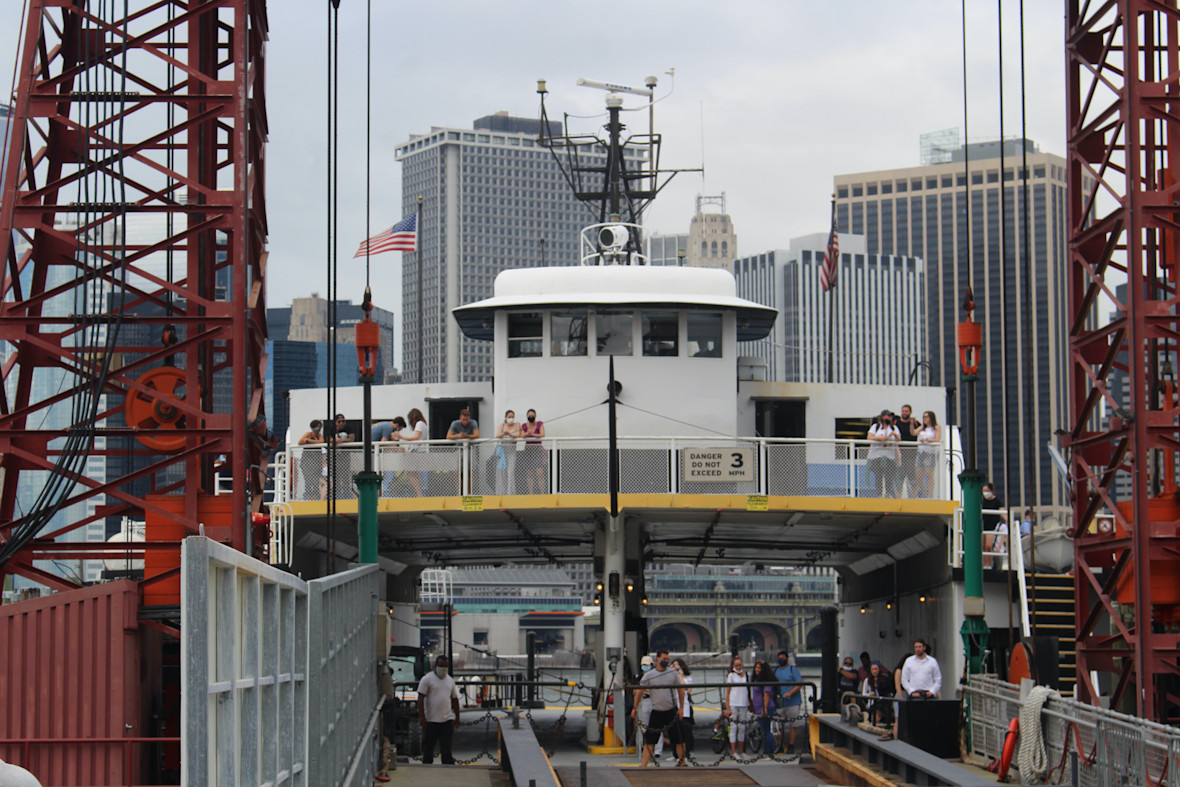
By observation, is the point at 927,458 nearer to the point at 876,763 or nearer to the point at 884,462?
the point at 884,462

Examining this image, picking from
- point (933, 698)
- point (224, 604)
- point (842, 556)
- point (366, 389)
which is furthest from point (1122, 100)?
point (842, 556)

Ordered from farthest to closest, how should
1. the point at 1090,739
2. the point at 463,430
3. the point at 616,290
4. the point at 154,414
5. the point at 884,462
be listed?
1. the point at 616,290
2. the point at 463,430
3. the point at 884,462
4. the point at 154,414
5. the point at 1090,739

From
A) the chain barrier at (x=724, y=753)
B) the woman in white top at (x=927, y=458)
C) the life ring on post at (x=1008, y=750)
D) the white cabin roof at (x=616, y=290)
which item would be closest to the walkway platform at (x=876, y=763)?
the life ring on post at (x=1008, y=750)

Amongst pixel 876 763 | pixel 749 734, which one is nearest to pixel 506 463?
pixel 749 734

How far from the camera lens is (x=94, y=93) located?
18344mm

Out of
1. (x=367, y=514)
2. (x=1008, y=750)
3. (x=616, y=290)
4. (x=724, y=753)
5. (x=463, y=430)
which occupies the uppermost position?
(x=616, y=290)

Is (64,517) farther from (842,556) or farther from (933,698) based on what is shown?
(933,698)

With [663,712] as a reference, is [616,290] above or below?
above

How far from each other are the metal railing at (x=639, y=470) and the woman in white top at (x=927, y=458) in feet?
0.06

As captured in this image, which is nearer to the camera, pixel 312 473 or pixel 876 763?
pixel 876 763

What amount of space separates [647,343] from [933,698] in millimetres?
12125

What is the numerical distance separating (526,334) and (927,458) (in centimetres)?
843

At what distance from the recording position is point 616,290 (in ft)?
106

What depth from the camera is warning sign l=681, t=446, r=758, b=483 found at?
94.7ft
